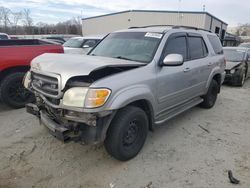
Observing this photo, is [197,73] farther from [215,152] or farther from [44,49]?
[44,49]

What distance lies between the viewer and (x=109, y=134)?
3.04 meters

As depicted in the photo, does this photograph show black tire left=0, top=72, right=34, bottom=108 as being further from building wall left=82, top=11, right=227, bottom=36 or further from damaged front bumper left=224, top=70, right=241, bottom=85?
building wall left=82, top=11, right=227, bottom=36

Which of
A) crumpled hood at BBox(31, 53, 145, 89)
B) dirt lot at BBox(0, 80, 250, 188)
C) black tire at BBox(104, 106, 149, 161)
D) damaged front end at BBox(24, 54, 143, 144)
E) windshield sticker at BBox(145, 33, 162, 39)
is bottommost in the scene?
dirt lot at BBox(0, 80, 250, 188)

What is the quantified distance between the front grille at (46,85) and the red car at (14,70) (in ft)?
6.60

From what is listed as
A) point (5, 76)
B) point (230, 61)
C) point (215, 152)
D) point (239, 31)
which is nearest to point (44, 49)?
point (5, 76)

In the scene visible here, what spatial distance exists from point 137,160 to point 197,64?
2460 mm

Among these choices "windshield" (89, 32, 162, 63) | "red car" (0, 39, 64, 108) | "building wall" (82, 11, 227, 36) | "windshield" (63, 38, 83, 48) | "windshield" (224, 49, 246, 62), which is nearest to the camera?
"windshield" (89, 32, 162, 63)

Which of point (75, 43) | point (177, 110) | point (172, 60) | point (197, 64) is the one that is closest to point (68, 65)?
point (172, 60)

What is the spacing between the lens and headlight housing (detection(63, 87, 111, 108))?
8.85 ft

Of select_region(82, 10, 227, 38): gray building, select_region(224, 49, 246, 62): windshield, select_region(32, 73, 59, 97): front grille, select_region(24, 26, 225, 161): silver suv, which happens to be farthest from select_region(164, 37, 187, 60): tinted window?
select_region(82, 10, 227, 38): gray building

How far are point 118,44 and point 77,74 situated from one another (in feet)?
5.46

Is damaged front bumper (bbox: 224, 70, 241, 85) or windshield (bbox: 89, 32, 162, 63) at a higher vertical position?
windshield (bbox: 89, 32, 162, 63)

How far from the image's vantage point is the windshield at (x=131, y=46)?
375 cm

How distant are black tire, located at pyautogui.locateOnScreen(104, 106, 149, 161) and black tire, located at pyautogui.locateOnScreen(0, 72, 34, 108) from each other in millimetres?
3233
